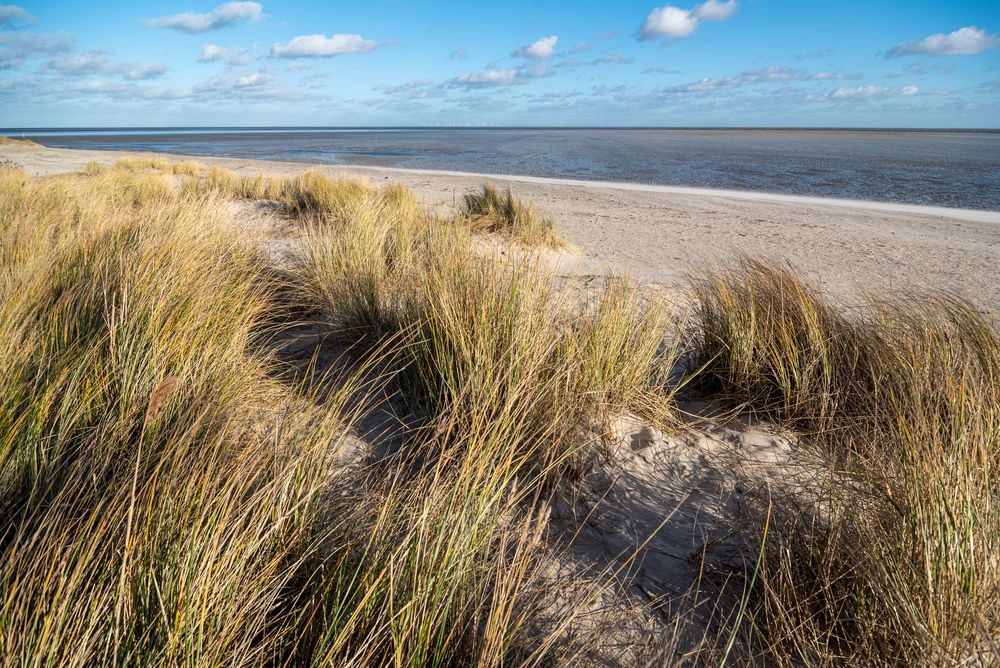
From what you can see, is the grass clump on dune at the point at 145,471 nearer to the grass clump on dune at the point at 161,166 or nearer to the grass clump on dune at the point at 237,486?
the grass clump on dune at the point at 237,486

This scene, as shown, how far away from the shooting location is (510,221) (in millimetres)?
6438

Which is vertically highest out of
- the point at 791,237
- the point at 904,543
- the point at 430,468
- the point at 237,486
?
the point at 237,486

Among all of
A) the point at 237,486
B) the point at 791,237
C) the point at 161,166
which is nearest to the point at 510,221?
the point at 791,237

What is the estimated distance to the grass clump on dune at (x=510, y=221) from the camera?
5.81m

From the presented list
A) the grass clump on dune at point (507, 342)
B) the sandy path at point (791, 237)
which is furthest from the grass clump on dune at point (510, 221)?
the grass clump on dune at point (507, 342)

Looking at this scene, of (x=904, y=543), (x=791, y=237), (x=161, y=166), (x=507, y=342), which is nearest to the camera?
(x=904, y=543)

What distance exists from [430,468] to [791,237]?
699cm

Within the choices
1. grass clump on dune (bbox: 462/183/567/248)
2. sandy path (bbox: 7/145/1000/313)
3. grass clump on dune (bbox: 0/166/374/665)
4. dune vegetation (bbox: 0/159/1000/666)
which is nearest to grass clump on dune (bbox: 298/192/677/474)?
dune vegetation (bbox: 0/159/1000/666)

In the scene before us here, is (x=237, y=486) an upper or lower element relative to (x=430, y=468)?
upper

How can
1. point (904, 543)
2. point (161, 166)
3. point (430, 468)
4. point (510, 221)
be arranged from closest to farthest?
point (904, 543)
point (430, 468)
point (510, 221)
point (161, 166)

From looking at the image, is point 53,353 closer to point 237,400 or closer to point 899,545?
point 237,400

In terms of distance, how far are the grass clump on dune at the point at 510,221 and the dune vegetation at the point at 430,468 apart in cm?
289

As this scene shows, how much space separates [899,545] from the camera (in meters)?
1.28

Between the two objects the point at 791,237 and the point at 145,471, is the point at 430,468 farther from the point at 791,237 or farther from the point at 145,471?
the point at 791,237
